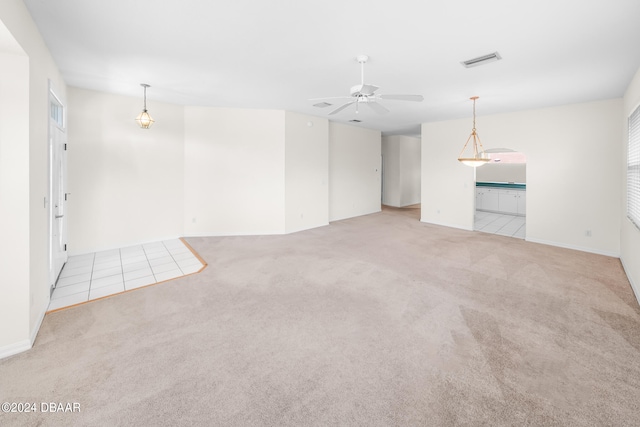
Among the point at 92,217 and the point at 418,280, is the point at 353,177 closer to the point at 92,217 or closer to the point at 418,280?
the point at 418,280

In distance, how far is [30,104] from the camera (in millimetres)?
2465

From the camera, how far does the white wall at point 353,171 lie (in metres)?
8.21

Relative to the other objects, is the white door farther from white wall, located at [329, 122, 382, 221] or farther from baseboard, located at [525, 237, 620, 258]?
baseboard, located at [525, 237, 620, 258]

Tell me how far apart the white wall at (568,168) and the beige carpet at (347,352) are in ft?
4.95

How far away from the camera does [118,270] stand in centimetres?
429

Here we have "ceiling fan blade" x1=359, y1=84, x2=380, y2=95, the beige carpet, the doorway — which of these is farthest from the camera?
the doorway

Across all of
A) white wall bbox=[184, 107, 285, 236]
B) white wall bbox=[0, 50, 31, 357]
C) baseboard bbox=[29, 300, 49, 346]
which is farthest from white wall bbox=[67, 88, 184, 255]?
white wall bbox=[0, 50, 31, 357]

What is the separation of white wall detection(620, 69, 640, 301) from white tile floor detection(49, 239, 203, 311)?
5.83 meters

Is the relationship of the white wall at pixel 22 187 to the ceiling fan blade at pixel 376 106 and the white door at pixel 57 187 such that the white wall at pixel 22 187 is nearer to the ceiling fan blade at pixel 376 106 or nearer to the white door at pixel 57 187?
the white door at pixel 57 187

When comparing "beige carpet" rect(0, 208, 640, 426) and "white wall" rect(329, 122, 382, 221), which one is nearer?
"beige carpet" rect(0, 208, 640, 426)

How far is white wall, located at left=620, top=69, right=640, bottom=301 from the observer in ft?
11.9

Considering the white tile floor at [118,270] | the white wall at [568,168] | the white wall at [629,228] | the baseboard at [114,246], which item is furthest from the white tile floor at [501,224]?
the baseboard at [114,246]

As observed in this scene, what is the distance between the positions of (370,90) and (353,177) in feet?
18.4

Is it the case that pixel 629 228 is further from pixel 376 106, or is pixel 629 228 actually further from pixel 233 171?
pixel 233 171
